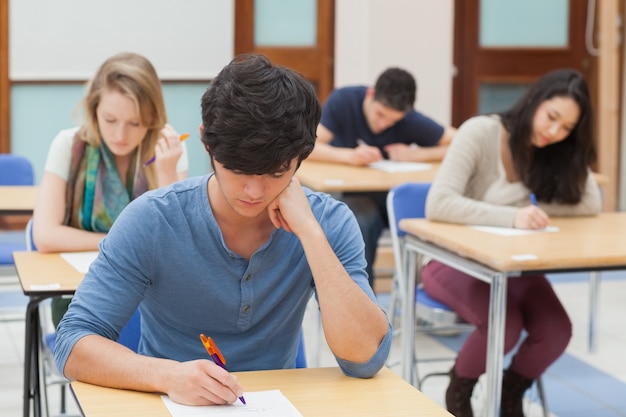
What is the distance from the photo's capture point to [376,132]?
499 centimetres

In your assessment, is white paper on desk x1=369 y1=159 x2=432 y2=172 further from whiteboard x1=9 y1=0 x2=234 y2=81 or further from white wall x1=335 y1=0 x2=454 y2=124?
whiteboard x1=9 y1=0 x2=234 y2=81

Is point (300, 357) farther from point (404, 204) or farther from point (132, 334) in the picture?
point (404, 204)

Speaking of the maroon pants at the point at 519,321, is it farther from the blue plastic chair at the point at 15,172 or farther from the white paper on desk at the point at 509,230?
the blue plastic chair at the point at 15,172

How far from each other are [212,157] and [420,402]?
534 millimetres

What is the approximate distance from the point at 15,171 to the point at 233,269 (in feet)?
8.95

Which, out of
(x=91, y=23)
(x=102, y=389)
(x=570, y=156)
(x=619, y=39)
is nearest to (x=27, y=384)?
(x=102, y=389)

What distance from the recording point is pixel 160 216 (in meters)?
1.78

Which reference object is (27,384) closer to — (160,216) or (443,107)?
(160,216)

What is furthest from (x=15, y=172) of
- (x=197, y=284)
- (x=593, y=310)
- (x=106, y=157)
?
(x=197, y=284)

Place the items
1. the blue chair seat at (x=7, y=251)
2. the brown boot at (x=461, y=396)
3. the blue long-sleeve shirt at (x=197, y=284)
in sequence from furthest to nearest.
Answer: the blue chair seat at (x=7, y=251) < the brown boot at (x=461, y=396) < the blue long-sleeve shirt at (x=197, y=284)

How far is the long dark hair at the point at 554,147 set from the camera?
3.42 m

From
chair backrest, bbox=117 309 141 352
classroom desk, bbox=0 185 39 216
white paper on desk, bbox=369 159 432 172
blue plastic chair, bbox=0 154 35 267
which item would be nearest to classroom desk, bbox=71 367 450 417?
chair backrest, bbox=117 309 141 352

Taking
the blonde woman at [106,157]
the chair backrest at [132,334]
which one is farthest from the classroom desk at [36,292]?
the chair backrest at [132,334]

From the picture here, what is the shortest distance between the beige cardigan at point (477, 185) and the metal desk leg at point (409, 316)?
0.60 ft
